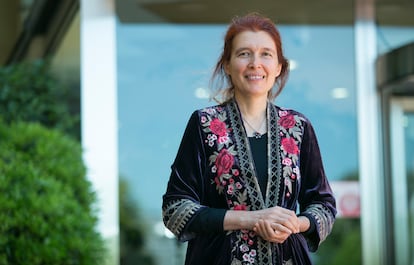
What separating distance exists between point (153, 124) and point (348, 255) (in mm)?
2478

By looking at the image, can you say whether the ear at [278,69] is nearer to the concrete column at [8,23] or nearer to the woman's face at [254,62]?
the woman's face at [254,62]

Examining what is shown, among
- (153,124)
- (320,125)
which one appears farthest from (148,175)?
(320,125)

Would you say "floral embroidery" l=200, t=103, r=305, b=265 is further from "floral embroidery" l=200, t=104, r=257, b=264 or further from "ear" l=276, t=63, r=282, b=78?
"ear" l=276, t=63, r=282, b=78

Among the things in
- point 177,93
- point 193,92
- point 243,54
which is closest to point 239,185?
point 243,54

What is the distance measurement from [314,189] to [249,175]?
202 millimetres

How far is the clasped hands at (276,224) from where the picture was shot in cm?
212

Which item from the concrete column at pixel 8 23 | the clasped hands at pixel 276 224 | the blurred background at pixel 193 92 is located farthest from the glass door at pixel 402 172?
the clasped hands at pixel 276 224

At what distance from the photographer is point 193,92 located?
344 inches

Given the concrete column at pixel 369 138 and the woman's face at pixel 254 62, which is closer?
the woman's face at pixel 254 62

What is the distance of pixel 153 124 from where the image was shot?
895 cm

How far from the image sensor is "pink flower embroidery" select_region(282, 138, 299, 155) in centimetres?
231

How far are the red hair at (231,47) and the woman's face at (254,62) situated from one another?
0.02 metres

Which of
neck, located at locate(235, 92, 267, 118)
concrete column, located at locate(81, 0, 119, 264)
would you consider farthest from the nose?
concrete column, located at locate(81, 0, 119, 264)

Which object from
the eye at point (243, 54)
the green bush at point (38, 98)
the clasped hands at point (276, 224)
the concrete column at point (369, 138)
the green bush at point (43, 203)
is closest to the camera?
the clasped hands at point (276, 224)
